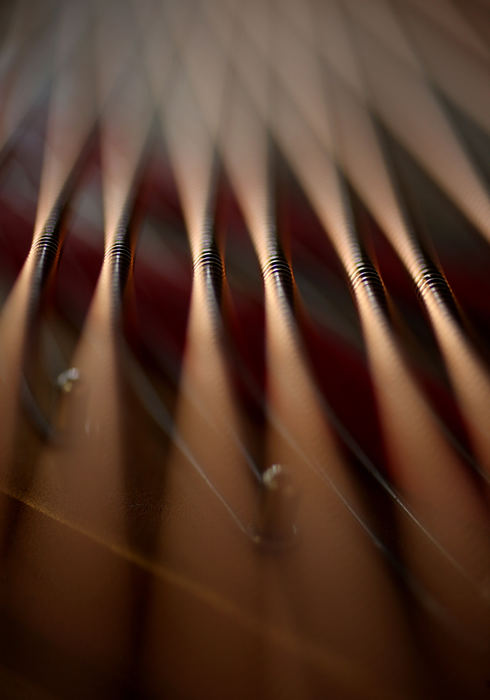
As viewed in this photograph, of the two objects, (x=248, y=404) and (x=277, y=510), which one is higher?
(x=248, y=404)

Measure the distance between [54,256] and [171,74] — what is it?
0.74 m

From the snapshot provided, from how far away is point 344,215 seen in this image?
42.2 inches

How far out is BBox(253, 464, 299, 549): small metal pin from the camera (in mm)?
715

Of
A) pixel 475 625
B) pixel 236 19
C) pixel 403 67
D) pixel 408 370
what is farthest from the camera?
pixel 236 19

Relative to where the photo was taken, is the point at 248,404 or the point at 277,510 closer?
the point at 277,510

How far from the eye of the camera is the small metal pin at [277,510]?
72cm

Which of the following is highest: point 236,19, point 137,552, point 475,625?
point 236,19

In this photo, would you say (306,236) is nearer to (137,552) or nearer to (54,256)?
(54,256)

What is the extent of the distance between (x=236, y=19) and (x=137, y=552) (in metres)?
1.40

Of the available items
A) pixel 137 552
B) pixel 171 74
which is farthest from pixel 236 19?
pixel 137 552

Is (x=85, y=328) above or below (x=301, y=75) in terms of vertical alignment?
below

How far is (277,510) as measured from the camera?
2.40 feet

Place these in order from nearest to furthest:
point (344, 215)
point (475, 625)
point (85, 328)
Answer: point (475, 625) → point (85, 328) → point (344, 215)

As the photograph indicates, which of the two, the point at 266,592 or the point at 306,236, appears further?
the point at 306,236
